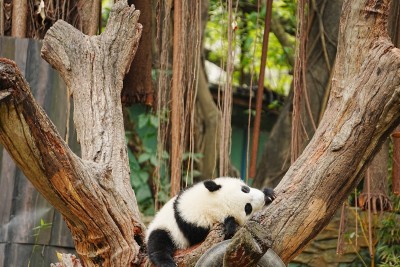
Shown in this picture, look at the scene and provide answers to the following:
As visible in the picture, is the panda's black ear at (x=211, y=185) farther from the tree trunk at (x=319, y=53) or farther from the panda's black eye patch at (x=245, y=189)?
the tree trunk at (x=319, y=53)

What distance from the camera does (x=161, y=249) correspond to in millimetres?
3574

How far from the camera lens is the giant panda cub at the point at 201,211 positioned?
374 centimetres

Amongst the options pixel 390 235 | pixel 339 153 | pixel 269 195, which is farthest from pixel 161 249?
pixel 390 235

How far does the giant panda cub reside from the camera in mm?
3738

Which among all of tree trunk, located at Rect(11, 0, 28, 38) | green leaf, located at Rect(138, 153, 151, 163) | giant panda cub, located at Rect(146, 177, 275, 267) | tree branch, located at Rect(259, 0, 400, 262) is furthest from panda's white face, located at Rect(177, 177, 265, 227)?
green leaf, located at Rect(138, 153, 151, 163)

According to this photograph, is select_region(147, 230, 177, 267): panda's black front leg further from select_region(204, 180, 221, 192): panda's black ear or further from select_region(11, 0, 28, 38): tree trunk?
select_region(11, 0, 28, 38): tree trunk

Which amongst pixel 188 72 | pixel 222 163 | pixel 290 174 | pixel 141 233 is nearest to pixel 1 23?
pixel 188 72

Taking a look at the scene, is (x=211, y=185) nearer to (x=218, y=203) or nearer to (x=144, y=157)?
(x=218, y=203)

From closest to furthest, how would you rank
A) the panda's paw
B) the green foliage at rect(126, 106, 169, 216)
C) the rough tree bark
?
1. the rough tree bark
2. the panda's paw
3. the green foliage at rect(126, 106, 169, 216)

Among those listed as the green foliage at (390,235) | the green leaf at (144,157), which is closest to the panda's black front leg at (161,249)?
the green foliage at (390,235)

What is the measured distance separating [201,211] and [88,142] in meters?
0.69

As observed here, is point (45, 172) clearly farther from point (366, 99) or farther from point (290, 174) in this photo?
point (366, 99)

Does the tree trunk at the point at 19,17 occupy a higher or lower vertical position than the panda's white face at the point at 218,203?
higher

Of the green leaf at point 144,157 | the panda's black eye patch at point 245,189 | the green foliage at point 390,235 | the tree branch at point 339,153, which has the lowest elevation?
the green foliage at point 390,235
